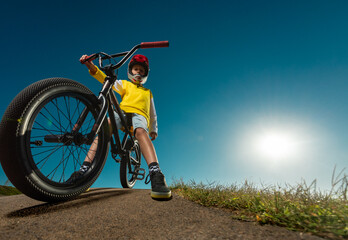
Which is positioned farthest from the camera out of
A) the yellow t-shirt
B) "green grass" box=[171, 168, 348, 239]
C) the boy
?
the yellow t-shirt

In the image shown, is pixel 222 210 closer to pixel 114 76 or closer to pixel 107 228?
pixel 107 228

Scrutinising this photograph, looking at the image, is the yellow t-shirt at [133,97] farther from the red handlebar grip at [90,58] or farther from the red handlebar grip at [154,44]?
the red handlebar grip at [154,44]

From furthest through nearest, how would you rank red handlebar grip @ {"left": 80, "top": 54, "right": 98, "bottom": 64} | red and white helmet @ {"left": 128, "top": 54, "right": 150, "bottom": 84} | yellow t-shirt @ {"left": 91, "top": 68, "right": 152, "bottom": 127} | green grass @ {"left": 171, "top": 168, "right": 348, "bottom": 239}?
red and white helmet @ {"left": 128, "top": 54, "right": 150, "bottom": 84} → yellow t-shirt @ {"left": 91, "top": 68, "right": 152, "bottom": 127} → red handlebar grip @ {"left": 80, "top": 54, "right": 98, "bottom": 64} → green grass @ {"left": 171, "top": 168, "right": 348, "bottom": 239}

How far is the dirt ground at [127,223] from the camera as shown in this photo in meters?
1.46

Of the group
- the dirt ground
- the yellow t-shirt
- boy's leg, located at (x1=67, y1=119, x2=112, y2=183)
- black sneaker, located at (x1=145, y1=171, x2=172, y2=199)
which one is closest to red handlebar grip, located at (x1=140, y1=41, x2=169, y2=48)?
the yellow t-shirt

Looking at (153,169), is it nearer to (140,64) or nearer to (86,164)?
(86,164)

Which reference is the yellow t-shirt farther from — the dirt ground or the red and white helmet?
the dirt ground

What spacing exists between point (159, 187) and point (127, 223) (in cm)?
91

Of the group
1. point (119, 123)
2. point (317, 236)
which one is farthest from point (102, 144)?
point (317, 236)

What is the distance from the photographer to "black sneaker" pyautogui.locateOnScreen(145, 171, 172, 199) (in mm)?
2526

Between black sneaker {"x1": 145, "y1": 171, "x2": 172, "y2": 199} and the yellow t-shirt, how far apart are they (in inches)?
37.1

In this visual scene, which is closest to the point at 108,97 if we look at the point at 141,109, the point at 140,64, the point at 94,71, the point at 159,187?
the point at 94,71

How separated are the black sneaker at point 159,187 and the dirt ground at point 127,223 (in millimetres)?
243

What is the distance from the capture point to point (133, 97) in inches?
133
